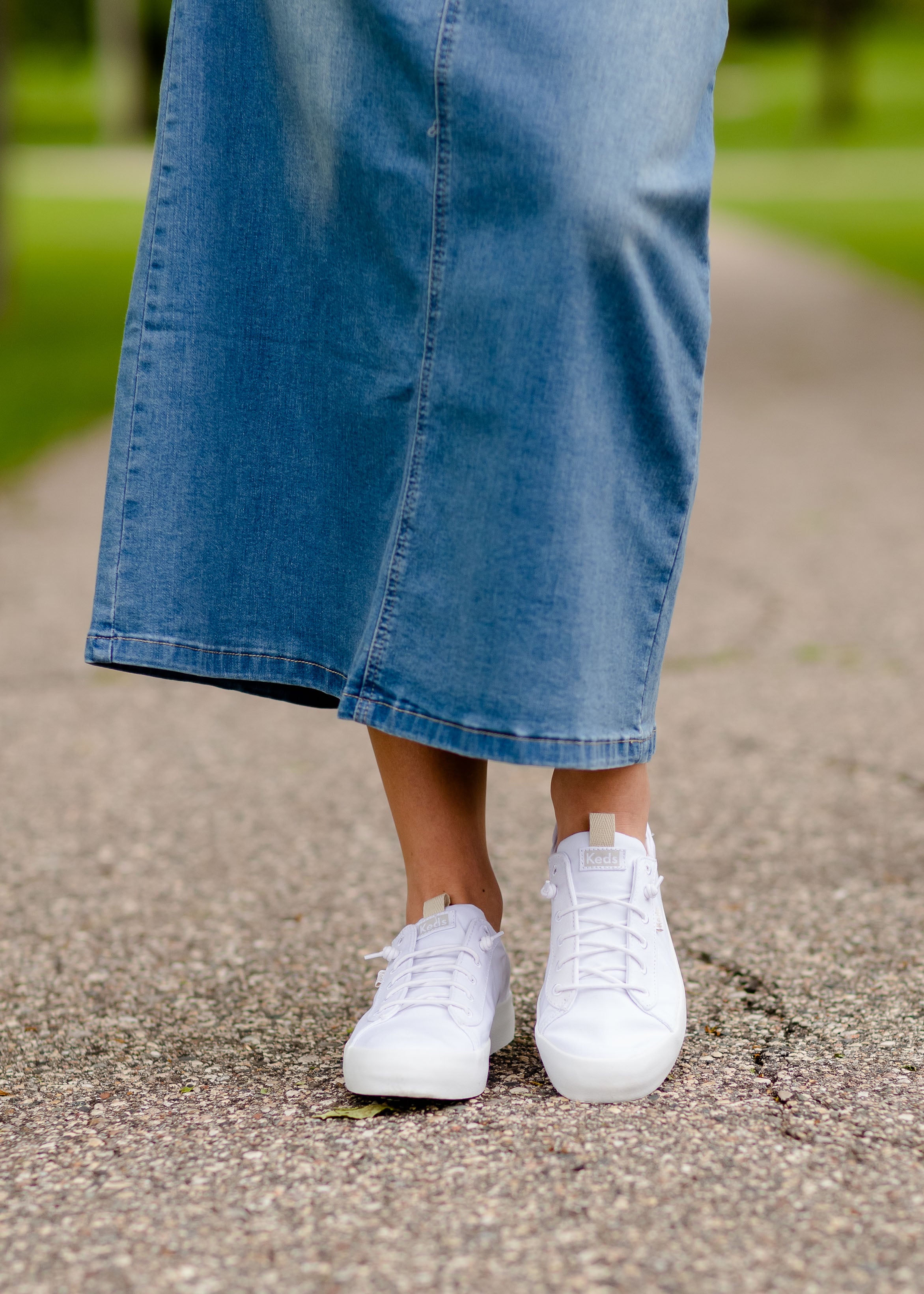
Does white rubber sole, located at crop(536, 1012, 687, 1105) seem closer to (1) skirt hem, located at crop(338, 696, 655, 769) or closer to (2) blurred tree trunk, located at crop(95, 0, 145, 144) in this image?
(1) skirt hem, located at crop(338, 696, 655, 769)

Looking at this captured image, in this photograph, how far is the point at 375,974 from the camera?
1.80 m

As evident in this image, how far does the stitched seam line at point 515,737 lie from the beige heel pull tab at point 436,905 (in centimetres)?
23

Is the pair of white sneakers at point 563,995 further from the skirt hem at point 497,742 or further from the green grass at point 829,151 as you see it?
the green grass at point 829,151

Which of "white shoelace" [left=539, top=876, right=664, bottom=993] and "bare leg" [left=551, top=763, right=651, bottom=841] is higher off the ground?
"bare leg" [left=551, top=763, right=651, bottom=841]

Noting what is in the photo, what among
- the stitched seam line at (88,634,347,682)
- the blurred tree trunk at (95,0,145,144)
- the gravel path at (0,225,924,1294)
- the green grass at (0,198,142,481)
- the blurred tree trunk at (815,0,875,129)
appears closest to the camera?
the gravel path at (0,225,924,1294)

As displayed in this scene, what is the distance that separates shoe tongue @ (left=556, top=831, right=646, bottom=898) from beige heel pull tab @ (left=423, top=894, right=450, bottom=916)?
13 cm

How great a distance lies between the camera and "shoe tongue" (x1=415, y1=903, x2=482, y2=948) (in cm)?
145

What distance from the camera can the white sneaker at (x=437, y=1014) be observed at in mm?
1355

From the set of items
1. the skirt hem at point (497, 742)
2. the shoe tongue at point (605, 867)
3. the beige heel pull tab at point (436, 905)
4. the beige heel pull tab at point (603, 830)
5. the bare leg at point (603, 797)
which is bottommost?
A: the beige heel pull tab at point (436, 905)

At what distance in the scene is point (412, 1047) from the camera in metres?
1.35

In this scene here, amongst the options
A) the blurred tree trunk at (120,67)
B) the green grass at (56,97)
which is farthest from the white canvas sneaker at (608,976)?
the blurred tree trunk at (120,67)

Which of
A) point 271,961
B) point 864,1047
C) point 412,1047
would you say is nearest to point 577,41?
point 412,1047

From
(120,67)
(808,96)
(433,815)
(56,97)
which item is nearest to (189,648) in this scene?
(433,815)


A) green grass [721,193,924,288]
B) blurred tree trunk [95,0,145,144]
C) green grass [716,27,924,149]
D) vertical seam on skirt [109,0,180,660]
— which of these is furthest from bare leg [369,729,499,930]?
blurred tree trunk [95,0,145,144]
